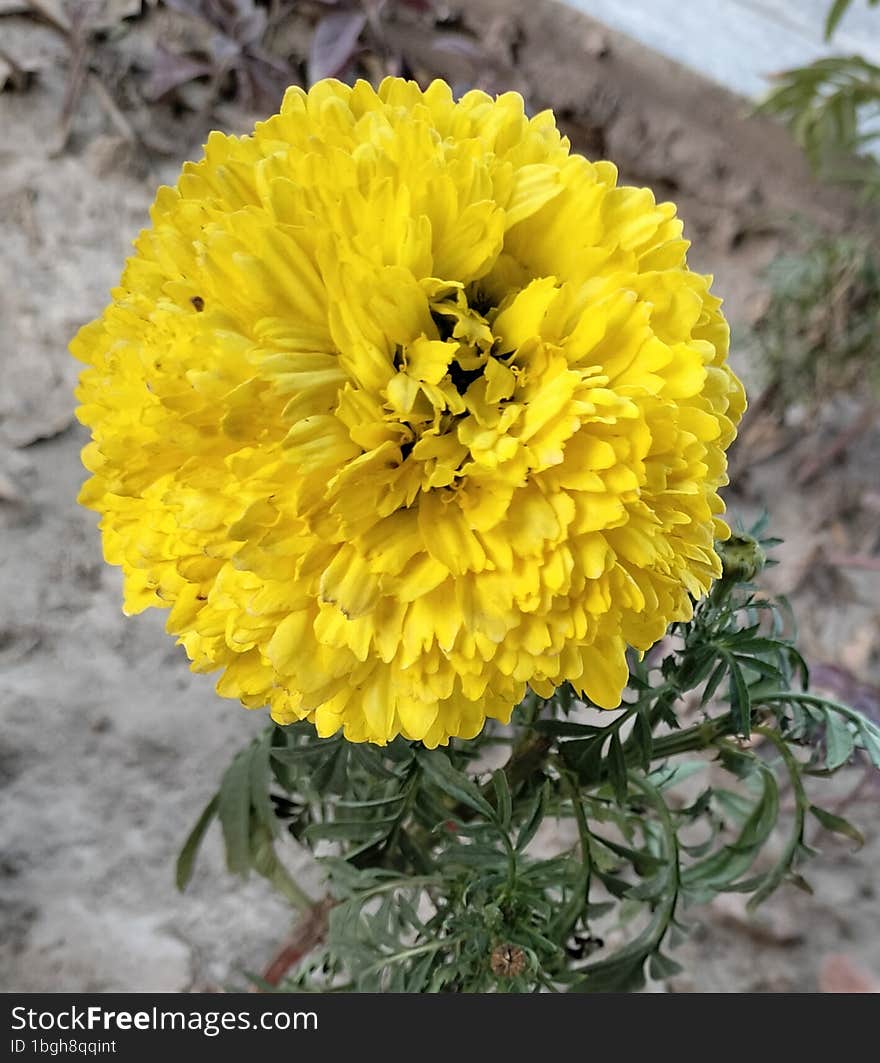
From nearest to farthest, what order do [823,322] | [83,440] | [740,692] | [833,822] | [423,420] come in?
[423,420] < [740,692] < [833,822] < [83,440] < [823,322]

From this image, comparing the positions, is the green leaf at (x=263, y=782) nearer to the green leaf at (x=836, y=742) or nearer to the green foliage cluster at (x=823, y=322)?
the green leaf at (x=836, y=742)

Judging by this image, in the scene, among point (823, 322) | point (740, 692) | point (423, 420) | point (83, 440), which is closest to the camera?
point (423, 420)

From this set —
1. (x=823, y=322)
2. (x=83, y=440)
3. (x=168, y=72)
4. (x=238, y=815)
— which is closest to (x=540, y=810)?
(x=238, y=815)

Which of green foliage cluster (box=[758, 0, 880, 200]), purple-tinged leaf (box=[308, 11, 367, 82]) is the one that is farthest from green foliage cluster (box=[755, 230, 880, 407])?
purple-tinged leaf (box=[308, 11, 367, 82])

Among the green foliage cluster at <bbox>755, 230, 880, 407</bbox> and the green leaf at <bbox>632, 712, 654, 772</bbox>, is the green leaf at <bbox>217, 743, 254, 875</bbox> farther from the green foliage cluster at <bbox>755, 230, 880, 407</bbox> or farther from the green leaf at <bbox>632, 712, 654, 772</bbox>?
the green foliage cluster at <bbox>755, 230, 880, 407</bbox>

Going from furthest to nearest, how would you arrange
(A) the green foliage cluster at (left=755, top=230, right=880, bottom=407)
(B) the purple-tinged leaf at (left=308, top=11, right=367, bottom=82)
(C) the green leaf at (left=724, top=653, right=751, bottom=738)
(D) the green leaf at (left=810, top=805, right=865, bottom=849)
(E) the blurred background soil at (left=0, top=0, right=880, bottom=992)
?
1. (B) the purple-tinged leaf at (left=308, top=11, right=367, bottom=82)
2. (A) the green foliage cluster at (left=755, top=230, right=880, bottom=407)
3. (E) the blurred background soil at (left=0, top=0, right=880, bottom=992)
4. (D) the green leaf at (left=810, top=805, right=865, bottom=849)
5. (C) the green leaf at (left=724, top=653, right=751, bottom=738)

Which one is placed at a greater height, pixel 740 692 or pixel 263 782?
pixel 740 692

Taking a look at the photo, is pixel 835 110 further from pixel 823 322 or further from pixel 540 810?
pixel 540 810

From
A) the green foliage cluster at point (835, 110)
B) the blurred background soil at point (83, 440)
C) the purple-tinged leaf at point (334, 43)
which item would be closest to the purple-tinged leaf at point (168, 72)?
the blurred background soil at point (83, 440)
